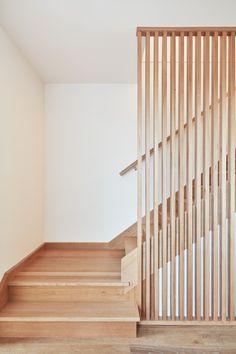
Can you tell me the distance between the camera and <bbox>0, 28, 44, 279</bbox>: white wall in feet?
9.73

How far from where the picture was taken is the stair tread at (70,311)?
2.66m

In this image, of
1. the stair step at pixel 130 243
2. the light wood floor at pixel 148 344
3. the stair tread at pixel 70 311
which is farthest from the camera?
the stair step at pixel 130 243

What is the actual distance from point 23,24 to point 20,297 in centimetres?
247

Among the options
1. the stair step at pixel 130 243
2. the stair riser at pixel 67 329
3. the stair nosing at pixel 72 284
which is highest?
the stair step at pixel 130 243

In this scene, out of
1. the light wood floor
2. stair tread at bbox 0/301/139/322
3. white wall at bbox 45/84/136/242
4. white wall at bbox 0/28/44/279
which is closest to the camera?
the light wood floor

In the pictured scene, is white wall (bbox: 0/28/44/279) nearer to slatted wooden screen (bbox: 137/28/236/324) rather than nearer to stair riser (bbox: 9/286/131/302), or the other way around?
stair riser (bbox: 9/286/131/302)

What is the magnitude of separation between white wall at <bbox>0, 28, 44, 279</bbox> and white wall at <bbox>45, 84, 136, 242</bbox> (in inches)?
9.5

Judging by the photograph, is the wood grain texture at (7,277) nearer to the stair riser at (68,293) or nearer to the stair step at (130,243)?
the stair riser at (68,293)

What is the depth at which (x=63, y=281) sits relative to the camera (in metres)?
3.05

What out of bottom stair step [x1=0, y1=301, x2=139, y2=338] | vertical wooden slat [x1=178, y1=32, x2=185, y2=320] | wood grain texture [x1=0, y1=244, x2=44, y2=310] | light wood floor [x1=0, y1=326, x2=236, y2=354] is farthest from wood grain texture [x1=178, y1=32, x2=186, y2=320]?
wood grain texture [x1=0, y1=244, x2=44, y2=310]

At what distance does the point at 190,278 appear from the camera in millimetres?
2891

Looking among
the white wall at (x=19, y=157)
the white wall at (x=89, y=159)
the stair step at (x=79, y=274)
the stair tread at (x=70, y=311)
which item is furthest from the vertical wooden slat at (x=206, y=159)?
the white wall at (x=19, y=157)

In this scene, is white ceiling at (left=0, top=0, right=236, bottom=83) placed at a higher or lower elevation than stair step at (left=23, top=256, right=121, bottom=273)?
higher

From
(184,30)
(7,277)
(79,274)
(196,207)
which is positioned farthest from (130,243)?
(184,30)
